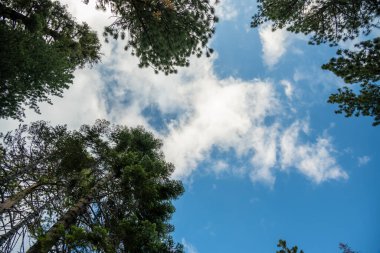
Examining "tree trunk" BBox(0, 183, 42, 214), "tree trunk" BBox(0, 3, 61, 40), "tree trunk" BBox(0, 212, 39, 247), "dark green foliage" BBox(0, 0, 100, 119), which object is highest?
"tree trunk" BBox(0, 3, 61, 40)

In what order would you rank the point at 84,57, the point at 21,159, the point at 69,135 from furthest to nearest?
the point at 84,57 < the point at 69,135 < the point at 21,159

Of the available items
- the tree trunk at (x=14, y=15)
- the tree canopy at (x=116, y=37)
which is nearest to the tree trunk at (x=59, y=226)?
the tree canopy at (x=116, y=37)

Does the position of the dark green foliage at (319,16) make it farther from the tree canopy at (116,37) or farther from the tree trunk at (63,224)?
the tree trunk at (63,224)

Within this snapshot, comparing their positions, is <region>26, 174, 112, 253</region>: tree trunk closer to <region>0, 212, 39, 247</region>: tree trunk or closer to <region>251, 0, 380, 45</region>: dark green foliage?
<region>0, 212, 39, 247</region>: tree trunk

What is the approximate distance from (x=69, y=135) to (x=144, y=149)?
508 cm

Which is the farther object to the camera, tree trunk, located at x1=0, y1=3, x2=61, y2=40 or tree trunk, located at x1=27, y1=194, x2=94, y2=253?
tree trunk, located at x1=0, y1=3, x2=61, y2=40

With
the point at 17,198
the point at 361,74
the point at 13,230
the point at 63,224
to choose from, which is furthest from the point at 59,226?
the point at 361,74

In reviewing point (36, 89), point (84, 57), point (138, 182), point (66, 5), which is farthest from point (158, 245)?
point (66, 5)

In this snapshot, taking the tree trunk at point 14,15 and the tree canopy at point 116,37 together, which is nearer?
the tree canopy at point 116,37

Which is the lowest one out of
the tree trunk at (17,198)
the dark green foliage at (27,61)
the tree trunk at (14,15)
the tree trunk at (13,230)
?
the tree trunk at (13,230)

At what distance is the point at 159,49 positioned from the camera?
1012cm

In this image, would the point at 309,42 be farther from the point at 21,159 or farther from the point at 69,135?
the point at 21,159

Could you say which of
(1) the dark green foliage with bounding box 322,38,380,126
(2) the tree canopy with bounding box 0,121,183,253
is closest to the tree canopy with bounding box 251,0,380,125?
(1) the dark green foliage with bounding box 322,38,380,126

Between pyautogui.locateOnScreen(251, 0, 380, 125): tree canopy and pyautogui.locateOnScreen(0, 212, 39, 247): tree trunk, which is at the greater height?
pyautogui.locateOnScreen(251, 0, 380, 125): tree canopy
